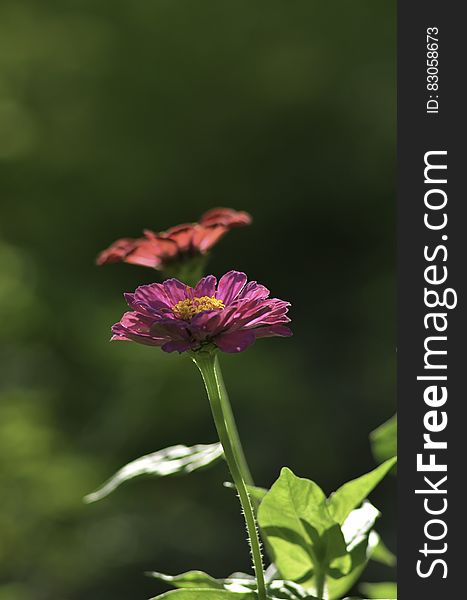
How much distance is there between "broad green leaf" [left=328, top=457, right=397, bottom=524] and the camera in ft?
1.37

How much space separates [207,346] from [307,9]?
2.66 m

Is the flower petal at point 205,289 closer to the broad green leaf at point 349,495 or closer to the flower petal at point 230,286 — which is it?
the flower petal at point 230,286

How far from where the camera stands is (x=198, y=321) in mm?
358

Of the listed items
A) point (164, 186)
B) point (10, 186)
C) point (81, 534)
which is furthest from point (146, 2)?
point (81, 534)

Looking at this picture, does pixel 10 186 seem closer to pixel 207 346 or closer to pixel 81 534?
pixel 81 534

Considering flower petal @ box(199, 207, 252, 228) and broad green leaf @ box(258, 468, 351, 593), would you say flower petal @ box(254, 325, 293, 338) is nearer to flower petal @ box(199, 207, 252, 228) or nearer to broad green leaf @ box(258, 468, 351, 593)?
broad green leaf @ box(258, 468, 351, 593)

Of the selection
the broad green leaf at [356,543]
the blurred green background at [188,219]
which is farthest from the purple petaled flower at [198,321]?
the blurred green background at [188,219]

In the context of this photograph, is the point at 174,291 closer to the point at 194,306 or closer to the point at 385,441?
the point at 194,306

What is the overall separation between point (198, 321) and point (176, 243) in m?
0.19

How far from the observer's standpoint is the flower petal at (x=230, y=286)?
395mm

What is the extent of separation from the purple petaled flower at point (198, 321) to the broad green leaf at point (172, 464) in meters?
0.07

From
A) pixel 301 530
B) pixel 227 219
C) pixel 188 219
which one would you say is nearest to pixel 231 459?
pixel 301 530

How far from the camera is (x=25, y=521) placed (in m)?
1.57

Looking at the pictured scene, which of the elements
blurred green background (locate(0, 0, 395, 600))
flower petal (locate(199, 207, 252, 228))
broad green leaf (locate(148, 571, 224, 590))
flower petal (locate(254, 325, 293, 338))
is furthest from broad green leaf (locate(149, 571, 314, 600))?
blurred green background (locate(0, 0, 395, 600))
